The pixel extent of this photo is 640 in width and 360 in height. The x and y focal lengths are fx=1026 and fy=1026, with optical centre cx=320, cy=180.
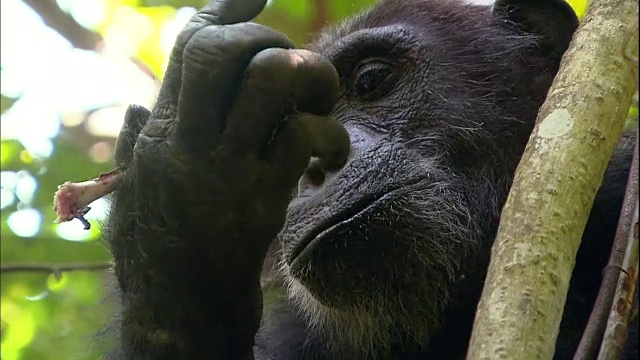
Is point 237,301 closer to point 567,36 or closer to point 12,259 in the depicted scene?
point 567,36

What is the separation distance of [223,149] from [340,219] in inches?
23.8

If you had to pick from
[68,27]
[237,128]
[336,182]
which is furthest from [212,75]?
[68,27]

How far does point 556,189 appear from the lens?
1.99 m

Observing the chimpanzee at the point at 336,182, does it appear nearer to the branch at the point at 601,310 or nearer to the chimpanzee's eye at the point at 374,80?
the chimpanzee's eye at the point at 374,80

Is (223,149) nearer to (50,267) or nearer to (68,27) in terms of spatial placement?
(50,267)

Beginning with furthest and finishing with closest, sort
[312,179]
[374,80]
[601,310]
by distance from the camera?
[374,80], [312,179], [601,310]

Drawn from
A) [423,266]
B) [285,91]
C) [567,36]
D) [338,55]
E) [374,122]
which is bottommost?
[423,266]

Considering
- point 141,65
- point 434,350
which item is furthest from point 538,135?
point 141,65

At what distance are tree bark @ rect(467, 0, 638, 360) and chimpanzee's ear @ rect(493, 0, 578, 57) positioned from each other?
126cm

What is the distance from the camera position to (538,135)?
2.13m

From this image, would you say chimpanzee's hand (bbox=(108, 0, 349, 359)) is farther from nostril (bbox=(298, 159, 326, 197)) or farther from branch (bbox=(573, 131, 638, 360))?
branch (bbox=(573, 131, 638, 360))

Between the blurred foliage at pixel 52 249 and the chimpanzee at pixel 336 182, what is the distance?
743 millimetres

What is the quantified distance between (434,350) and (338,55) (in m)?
1.12

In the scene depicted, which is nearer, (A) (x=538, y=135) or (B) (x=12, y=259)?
(A) (x=538, y=135)
